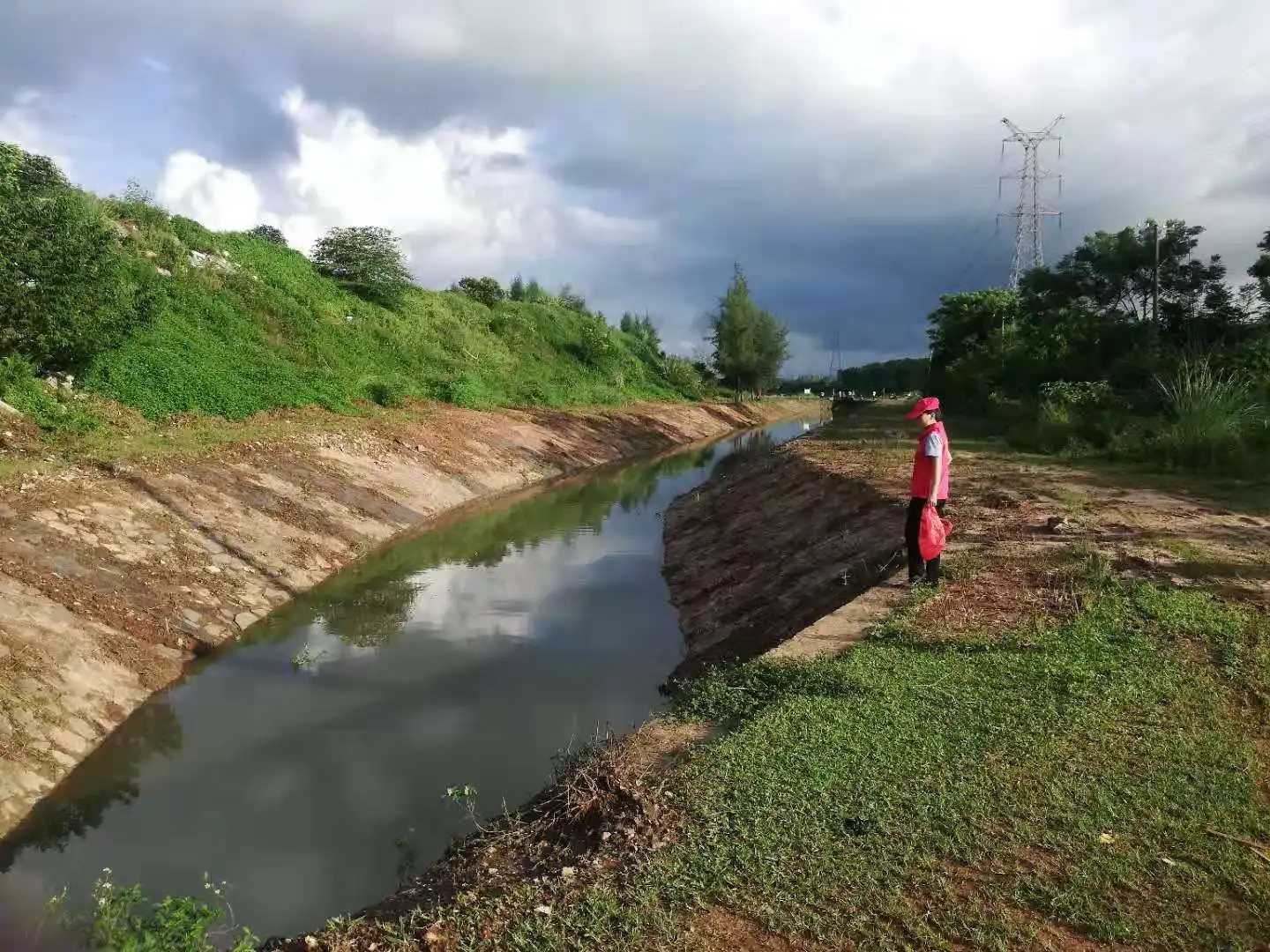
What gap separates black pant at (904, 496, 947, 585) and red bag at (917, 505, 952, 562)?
5 cm

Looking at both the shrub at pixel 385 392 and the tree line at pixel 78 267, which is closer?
the tree line at pixel 78 267

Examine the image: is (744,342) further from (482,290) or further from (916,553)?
(916,553)

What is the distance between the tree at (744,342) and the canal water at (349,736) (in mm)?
51150

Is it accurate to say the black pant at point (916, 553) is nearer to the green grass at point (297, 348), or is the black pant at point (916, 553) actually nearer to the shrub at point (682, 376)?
the green grass at point (297, 348)

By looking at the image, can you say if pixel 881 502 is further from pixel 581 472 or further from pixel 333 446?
pixel 581 472

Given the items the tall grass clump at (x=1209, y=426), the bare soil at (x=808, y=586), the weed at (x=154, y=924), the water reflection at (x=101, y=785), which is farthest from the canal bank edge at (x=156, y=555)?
the tall grass clump at (x=1209, y=426)

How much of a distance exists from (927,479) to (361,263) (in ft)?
110

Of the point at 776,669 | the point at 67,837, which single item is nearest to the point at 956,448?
the point at 776,669

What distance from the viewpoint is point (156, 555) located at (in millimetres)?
10820

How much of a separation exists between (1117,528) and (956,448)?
10862 mm

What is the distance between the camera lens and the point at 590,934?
3549 mm

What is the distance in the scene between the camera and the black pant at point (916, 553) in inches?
314

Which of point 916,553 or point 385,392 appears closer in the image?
point 916,553

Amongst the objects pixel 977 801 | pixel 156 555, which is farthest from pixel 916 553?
pixel 156 555
